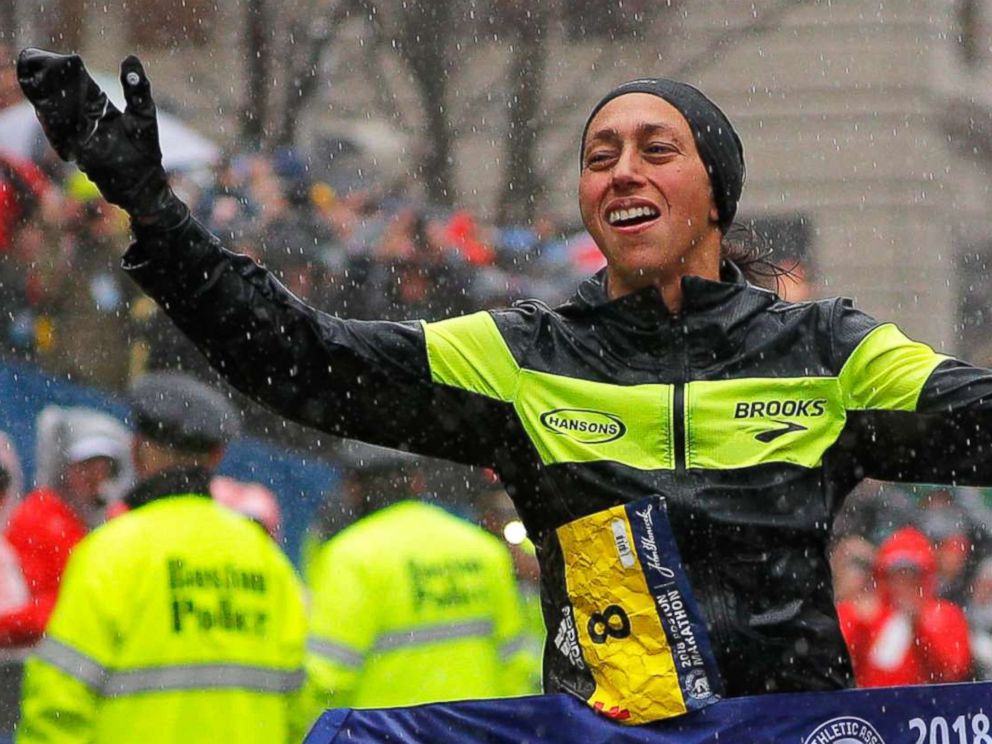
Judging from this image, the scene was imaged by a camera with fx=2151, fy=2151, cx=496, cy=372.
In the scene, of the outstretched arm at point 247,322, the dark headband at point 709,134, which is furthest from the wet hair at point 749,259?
the outstretched arm at point 247,322

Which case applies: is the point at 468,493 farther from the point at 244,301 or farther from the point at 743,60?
the point at 743,60

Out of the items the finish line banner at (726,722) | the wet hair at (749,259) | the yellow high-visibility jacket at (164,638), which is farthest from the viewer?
the yellow high-visibility jacket at (164,638)

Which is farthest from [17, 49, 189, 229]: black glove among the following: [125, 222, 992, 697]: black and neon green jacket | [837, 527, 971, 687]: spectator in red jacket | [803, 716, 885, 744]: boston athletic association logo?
[837, 527, 971, 687]: spectator in red jacket

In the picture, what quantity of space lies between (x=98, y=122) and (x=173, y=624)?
2.41m

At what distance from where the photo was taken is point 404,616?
6.15 m

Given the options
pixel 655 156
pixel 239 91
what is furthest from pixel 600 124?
pixel 239 91

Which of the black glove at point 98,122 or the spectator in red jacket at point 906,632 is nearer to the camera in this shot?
the black glove at point 98,122

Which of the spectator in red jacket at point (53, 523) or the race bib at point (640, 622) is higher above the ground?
the spectator in red jacket at point (53, 523)

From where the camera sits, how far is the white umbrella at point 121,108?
9945 millimetres

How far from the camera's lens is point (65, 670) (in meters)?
5.21

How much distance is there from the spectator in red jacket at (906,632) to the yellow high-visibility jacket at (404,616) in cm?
341

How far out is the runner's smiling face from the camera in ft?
11.9

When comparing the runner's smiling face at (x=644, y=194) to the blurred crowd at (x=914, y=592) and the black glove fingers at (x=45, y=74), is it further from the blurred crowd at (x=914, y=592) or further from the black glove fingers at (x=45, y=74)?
the blurred crowd at (x=914, y=592)

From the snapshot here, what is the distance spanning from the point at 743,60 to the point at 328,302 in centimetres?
1041
